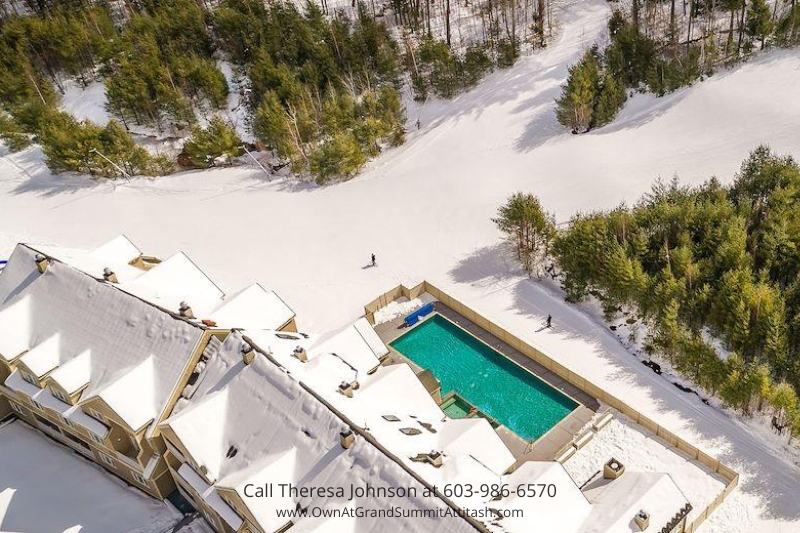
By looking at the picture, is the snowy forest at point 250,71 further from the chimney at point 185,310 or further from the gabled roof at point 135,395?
the gabled roof at point 135,395

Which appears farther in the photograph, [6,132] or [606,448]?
[6,132]

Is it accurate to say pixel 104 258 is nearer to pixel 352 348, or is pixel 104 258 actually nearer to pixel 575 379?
pixel 352 348

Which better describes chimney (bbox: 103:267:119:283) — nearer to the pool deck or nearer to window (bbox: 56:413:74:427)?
window (bbox: 56:413:74:427)

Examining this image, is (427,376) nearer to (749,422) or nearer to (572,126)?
(749,422)

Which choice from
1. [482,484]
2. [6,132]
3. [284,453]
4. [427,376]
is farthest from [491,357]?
[6,132]

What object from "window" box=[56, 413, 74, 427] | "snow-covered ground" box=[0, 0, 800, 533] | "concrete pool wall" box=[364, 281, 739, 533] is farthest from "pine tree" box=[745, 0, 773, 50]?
"window" box=[56, 413, 74, 427]

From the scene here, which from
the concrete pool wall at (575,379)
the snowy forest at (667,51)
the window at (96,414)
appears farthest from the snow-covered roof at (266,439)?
the snowy forest at (667,51)
